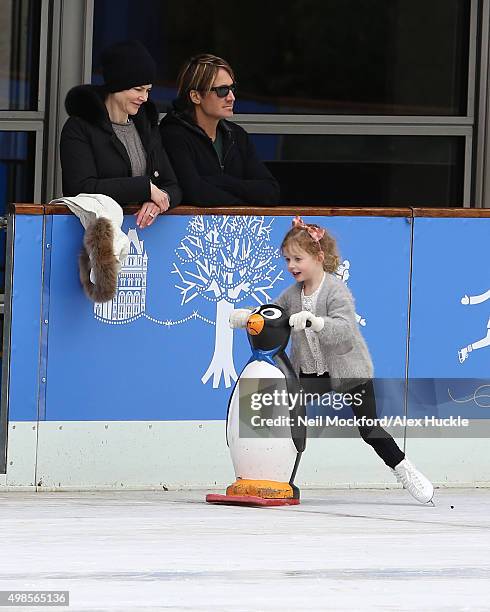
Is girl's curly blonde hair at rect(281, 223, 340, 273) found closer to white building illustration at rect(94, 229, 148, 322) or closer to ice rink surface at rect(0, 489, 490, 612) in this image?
white building illustration at rect(94, 229, 148, 322)

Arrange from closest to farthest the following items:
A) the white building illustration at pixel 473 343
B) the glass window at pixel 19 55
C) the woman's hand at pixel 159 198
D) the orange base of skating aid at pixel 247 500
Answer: the orange base of skating aid at pixel 247 500
the woman's hand at pixel 159 198
the white building illustration at pixel 473 343
the glass window at pixel 19 55

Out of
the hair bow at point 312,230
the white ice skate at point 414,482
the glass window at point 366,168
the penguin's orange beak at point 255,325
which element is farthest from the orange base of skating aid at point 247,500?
the glass window at point 366,168

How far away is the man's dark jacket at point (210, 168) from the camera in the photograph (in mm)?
6914

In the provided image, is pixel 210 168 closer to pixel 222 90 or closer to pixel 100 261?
pixel 222 90

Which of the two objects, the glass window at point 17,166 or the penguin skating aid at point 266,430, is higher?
the glass window at point 17,166

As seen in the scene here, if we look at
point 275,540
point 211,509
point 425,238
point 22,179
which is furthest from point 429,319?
point 22,179

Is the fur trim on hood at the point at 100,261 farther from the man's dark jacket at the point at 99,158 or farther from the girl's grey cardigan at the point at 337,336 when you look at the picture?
the girl's grey cardigan at the point at 337,336

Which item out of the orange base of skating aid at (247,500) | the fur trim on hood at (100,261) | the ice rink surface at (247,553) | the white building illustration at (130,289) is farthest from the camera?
the white building illustration at (130,289)

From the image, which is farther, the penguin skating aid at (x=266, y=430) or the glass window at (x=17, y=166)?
the glass window at (x=17, y=166)

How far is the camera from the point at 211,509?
6.17m

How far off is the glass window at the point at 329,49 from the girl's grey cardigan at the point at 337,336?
2.77 meters

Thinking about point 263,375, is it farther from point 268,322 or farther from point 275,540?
point 275,540

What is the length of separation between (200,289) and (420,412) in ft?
3.89

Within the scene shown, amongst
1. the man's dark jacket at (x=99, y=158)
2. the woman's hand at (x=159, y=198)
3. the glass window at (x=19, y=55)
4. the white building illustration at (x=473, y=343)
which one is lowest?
the white building illustration at (x=473, y=343)
